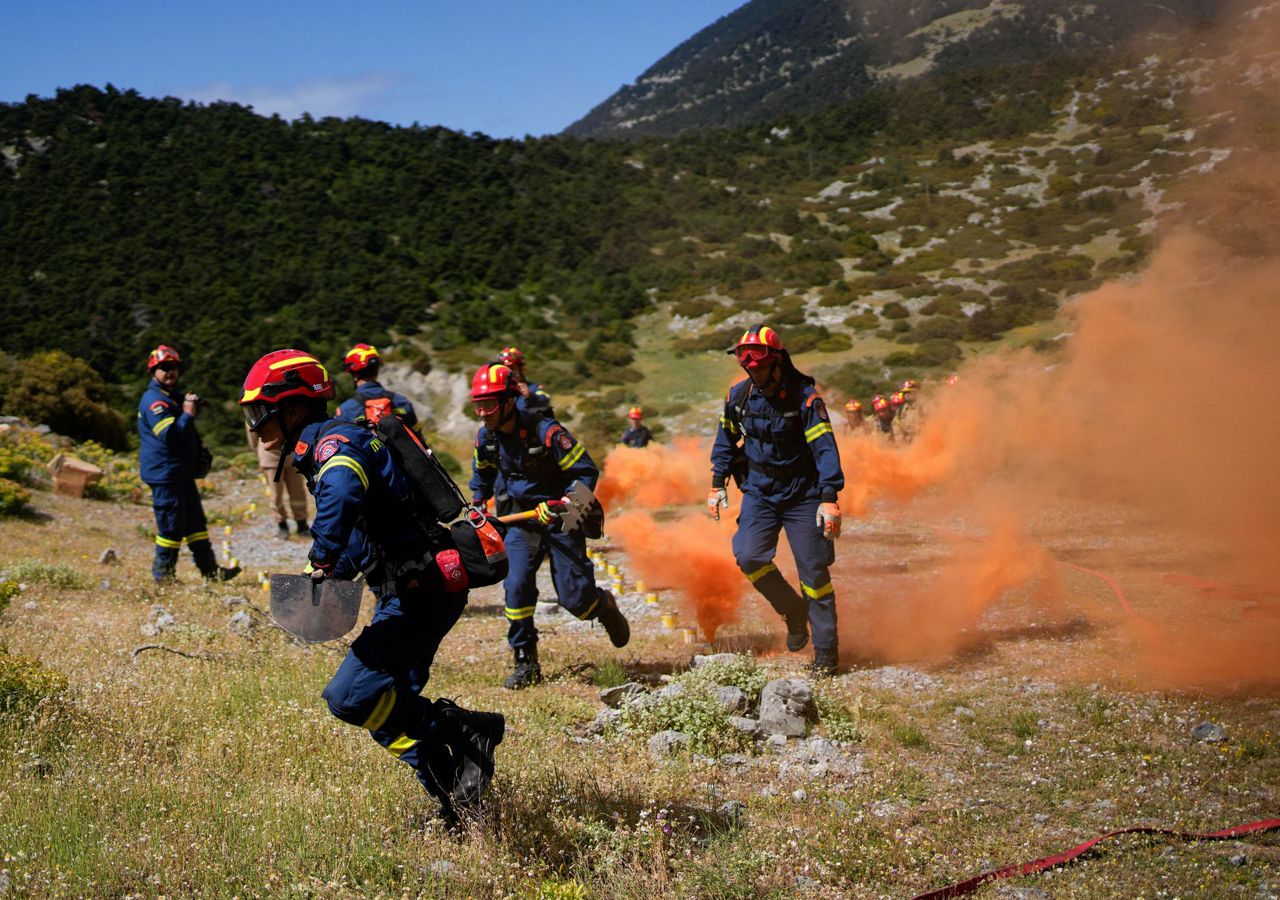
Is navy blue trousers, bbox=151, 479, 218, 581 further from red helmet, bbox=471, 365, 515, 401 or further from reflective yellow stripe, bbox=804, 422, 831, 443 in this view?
reflective yellow stripe, bbox=804, 422, 831, 443

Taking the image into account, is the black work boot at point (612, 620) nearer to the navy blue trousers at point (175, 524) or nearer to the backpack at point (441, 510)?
the backpack at point (441, 510)

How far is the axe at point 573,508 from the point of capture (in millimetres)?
6695

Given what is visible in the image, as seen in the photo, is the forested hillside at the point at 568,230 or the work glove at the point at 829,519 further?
the forested hillside at the point at 568,230

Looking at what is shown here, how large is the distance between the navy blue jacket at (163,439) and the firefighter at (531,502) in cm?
374

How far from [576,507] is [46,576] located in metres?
6.01

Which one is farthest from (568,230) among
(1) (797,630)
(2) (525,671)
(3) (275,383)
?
(3) (275,383)

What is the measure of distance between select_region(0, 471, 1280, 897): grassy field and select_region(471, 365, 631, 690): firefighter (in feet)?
1.46

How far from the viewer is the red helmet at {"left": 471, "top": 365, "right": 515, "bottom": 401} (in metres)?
6.59

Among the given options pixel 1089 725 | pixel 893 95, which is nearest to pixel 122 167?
pixel 893 95

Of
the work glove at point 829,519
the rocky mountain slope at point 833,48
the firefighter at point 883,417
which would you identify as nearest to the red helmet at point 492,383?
the work glove at point 829,519

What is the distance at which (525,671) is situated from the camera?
718 centimetres

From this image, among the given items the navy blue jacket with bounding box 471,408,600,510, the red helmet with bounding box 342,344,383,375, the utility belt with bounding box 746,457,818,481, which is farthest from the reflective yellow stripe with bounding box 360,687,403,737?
the red helmet with bounding box 342,344,383,375

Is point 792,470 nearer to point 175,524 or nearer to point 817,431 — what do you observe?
point 817,431

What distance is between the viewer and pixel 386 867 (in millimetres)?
3871
